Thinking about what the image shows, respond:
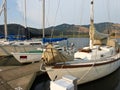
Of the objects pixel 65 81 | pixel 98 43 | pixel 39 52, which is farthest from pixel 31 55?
pixel 65 81

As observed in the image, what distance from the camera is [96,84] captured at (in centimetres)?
940

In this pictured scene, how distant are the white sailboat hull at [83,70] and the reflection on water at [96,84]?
1.08 ft

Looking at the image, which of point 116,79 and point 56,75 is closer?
point 56,75

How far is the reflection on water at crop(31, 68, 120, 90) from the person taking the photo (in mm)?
9016

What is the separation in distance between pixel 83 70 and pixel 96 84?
166 cm

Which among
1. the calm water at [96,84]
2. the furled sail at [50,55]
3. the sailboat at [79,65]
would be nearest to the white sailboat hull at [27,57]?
the calm water at [96,84]

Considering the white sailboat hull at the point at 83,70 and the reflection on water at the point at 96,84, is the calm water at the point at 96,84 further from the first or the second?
the white sailboat hull at the point at 83,70

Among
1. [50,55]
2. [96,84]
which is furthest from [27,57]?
[96,84]

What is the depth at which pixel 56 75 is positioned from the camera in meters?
8.05

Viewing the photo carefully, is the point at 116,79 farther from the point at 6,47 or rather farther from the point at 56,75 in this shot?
the point at 6,47

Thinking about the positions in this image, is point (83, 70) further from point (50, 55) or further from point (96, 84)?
point (50, 55)

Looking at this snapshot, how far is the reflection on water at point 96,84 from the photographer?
9.02m

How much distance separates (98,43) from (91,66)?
4.67 m

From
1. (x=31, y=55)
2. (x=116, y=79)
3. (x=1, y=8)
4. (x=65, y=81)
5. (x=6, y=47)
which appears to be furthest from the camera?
(x=6, y=47)
